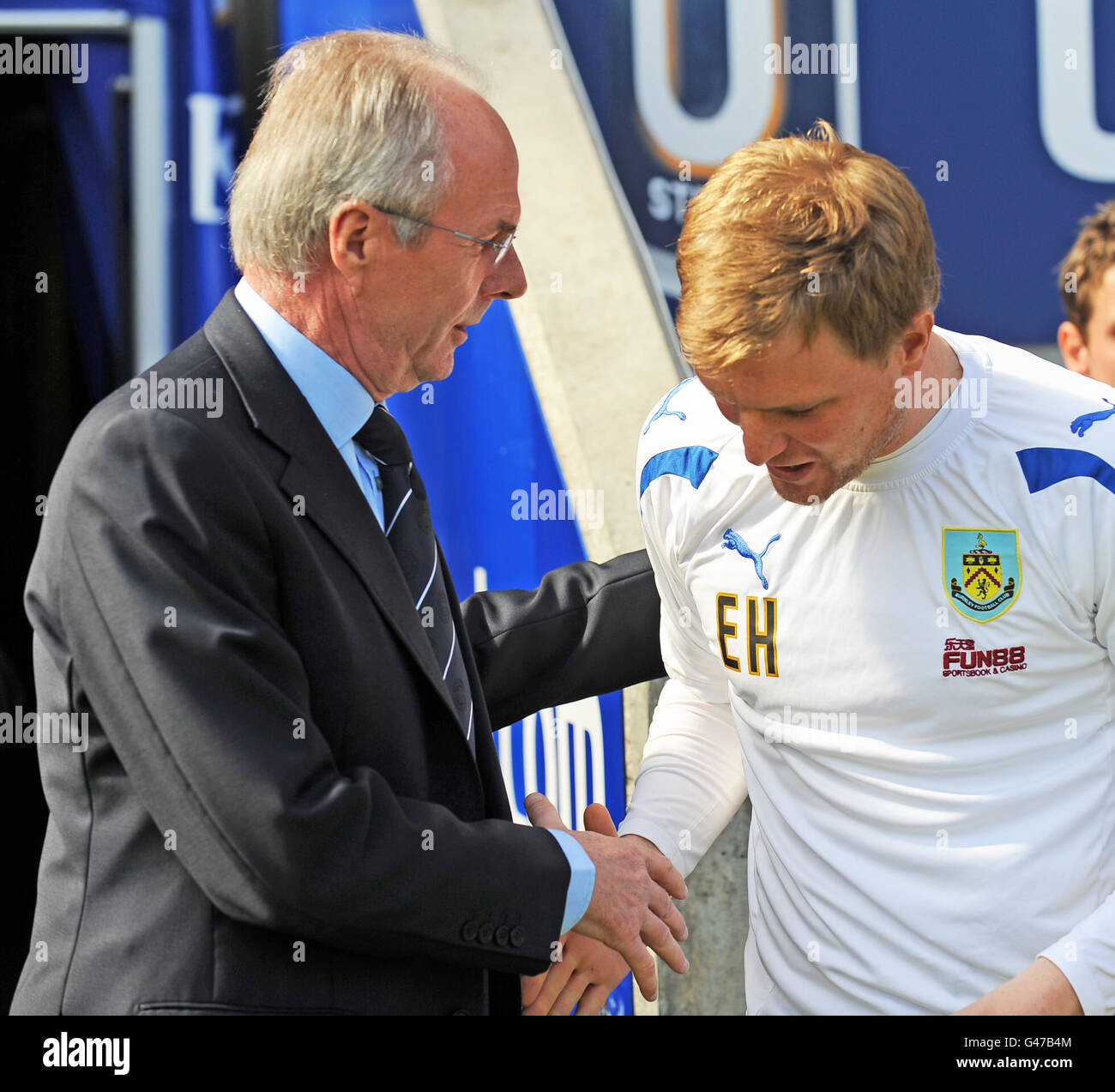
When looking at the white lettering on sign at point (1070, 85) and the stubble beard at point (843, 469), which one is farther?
the white lettering on sign at point (1070, 85)

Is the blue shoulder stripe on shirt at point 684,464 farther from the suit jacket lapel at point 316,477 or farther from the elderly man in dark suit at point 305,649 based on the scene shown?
the suit jacket lapel at point 316,477

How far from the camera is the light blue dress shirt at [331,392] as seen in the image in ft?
6.52

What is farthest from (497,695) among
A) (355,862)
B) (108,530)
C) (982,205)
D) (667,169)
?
(982,205)

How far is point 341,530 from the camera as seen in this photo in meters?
1.90

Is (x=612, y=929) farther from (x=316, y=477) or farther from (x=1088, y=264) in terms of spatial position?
(x=1088, y=264)

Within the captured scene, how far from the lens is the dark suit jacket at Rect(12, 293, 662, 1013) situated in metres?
1.70

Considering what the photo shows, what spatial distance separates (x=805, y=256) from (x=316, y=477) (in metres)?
0.74

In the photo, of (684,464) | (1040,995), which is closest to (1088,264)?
Result: (684,464)

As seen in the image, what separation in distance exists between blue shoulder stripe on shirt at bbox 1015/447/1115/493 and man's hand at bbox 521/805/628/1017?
88 cm

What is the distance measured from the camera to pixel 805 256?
1937 millimetres

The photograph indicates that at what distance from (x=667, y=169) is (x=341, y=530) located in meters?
2.54

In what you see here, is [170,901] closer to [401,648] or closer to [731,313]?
[401,648]

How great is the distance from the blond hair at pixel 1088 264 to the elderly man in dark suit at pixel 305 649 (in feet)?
6.77

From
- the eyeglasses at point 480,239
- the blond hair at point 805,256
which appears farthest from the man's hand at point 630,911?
the eyeglasses at point 480,239
